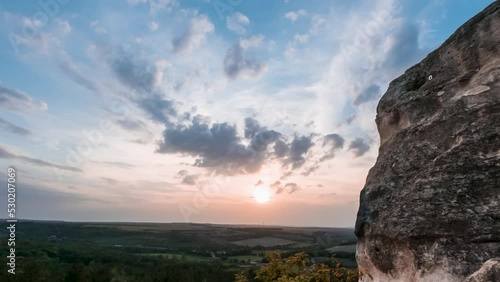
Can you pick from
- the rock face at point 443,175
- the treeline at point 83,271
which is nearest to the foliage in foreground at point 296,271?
the rock face at point 443,175

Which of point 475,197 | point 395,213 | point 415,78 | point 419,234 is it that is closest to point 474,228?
point 475,197

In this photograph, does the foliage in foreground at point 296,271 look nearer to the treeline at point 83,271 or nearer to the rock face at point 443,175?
the rock face at point 443,175

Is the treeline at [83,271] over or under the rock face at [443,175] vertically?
under

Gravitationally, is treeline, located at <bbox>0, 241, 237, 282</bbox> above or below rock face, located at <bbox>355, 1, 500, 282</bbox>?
below

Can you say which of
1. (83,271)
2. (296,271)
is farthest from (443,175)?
(83,271)

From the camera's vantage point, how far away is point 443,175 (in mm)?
8500

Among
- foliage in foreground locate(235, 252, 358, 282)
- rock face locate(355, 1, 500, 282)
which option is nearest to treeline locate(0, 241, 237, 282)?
foliage in foreground locate(235, 252, 358, 282)

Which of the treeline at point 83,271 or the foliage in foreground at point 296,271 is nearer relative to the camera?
the foliage in foreground at point 296,271

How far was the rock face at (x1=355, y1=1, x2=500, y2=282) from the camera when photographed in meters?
7.60

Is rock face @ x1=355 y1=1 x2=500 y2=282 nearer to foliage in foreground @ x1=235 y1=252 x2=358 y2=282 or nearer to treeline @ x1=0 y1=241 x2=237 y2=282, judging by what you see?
foliage in foreground @ x1=235 y1=252 x2=358 y2=282

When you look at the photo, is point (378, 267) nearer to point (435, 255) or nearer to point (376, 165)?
point (435, 255)

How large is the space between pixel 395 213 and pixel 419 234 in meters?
0.96

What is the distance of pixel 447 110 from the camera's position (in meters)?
9.41

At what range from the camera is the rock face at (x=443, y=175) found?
7.60 metres
